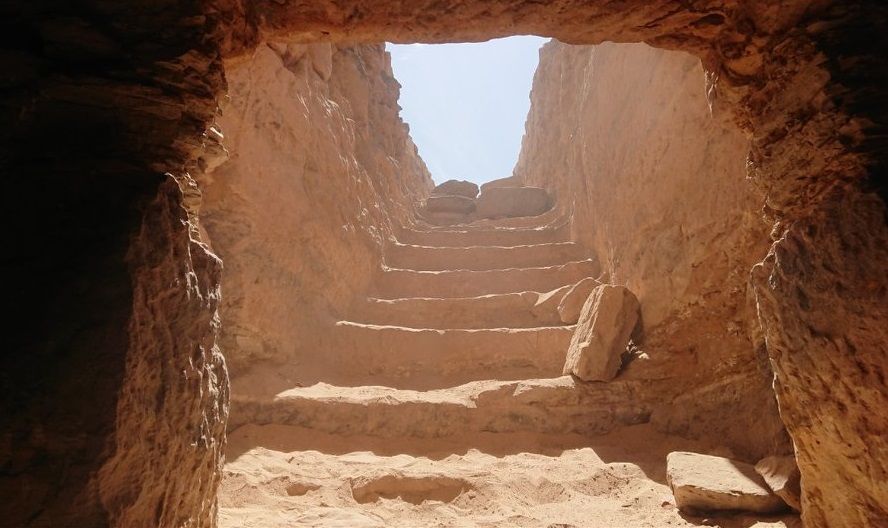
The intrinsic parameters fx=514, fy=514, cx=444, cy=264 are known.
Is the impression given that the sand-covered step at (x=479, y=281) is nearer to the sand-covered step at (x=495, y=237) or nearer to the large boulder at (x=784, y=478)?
the sand-covered step at (x=495, y=237)

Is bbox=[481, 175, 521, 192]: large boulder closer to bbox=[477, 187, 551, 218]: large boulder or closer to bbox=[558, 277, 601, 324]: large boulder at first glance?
bbox=[477, 187, 551, 218]: large boulder

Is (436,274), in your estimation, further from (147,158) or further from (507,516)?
(147,158)

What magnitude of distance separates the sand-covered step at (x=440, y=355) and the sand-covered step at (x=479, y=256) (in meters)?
2.06

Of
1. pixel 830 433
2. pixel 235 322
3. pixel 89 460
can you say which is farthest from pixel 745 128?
pixel 235 322

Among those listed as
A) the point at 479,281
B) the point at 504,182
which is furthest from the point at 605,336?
the point at 504,182

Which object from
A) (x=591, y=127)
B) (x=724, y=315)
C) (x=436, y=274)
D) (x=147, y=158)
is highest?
(x=591, y=127)

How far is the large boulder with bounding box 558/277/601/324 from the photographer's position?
539cm

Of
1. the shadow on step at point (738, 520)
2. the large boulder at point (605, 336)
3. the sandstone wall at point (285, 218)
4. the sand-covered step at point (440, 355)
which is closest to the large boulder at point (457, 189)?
the sandstone wall at point (285, 218)

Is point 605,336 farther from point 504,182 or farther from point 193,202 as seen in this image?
point 504,182

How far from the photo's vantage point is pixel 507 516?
9.56ft

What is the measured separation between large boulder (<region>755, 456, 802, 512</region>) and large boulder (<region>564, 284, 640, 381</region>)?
1468 millimetres

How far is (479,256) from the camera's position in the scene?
747cm

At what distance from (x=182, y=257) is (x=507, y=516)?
225 cm

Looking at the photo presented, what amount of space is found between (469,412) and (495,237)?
14.5 ft
